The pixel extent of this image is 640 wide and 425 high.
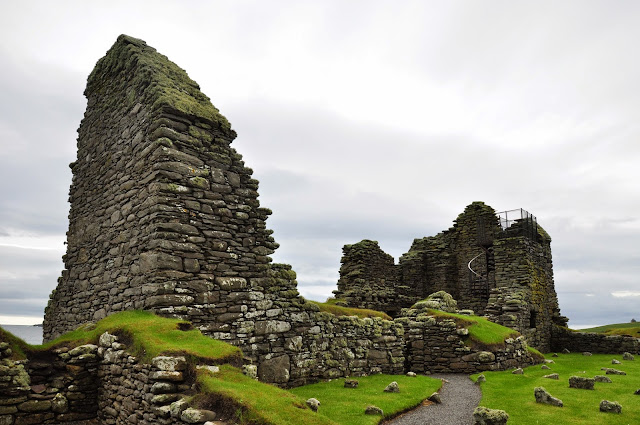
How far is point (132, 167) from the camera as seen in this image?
1310cm

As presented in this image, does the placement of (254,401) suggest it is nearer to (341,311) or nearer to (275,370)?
(275,370)

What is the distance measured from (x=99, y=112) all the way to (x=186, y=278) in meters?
8.80

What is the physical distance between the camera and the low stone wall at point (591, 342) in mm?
25938

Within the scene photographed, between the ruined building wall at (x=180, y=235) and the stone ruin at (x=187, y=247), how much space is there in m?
0.04

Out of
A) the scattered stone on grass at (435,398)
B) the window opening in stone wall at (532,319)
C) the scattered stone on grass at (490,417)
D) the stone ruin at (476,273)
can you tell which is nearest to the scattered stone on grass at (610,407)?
the scattered stone on grass at (490,417)

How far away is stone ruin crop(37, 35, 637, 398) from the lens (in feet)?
38.1

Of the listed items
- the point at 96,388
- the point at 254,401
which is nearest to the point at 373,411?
the point at 254,401

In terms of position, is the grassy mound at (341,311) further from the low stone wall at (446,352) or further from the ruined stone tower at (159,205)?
the ruined stone tower at (159,205)

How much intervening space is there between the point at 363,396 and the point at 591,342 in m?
23.4

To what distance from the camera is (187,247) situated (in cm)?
1162

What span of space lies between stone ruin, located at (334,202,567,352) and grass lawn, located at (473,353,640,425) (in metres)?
10.2

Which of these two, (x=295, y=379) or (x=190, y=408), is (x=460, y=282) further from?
(x=190, y=408)

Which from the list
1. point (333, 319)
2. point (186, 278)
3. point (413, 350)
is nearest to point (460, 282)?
point (413, 350)

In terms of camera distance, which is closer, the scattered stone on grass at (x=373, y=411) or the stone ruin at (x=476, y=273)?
the scattered stone on grass at (x=373, y=411)
